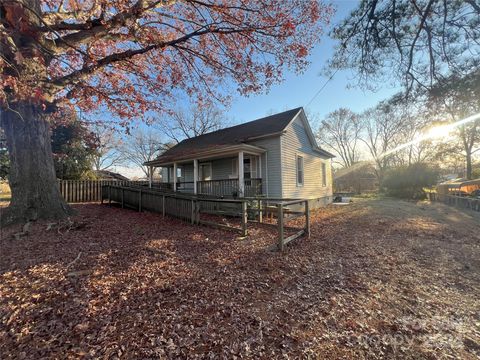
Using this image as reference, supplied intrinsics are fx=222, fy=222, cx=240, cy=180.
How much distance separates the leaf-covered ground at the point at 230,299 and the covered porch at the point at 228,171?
5.32 metres

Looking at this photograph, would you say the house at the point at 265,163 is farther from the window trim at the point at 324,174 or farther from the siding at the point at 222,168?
the window trim at the point at 324,174

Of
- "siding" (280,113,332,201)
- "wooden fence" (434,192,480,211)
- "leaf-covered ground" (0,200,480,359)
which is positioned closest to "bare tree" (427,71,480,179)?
"leaf-covered ground" (0,200,480,359)

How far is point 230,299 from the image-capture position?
3016 millimetres

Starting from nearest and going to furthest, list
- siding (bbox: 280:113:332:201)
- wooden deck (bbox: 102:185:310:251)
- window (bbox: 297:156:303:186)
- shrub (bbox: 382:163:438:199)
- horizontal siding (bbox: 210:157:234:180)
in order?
1. wooden deck (bbox: 102:185:310:251)
2. siding (bbox: 280:113:332:201)
3. window (bbox: 297:156:303:186)
4. horizontal siding (bbox: 210:157:234:180)
5. shrub (bbox: 382:163:438:199)

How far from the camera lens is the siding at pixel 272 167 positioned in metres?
11.1

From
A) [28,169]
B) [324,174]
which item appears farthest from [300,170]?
[28,169]

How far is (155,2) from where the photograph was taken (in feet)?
20.1

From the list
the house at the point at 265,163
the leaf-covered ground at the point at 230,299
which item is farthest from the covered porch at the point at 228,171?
the leaf-covered ground at the point at 230,299

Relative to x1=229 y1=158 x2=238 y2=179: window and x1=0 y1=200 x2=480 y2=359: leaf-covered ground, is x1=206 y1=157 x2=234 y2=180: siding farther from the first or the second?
x1=0 y1=200 x2=480 y2=359: leaf-covered ground

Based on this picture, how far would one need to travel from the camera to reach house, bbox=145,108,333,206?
11008mm

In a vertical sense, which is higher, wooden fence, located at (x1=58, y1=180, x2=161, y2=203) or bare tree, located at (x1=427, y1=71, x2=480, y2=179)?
bare tree, located at (x1=427, y1=71, x2=480, y2=179)

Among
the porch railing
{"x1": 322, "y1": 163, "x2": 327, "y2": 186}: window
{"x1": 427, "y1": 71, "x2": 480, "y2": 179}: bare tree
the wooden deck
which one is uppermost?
{"x1": 427, "y1": 71, "x2": 480, "y2": 179}: bare tree

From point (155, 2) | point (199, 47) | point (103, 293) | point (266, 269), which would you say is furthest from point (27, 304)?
point (199, 47)

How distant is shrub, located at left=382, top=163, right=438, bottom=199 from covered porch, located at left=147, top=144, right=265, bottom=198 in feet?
57.0
